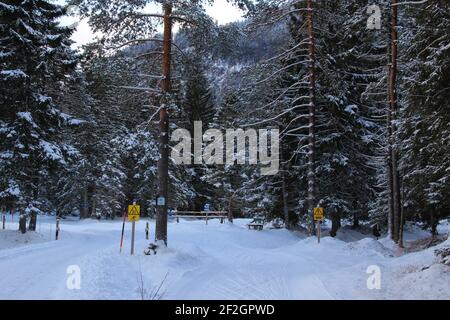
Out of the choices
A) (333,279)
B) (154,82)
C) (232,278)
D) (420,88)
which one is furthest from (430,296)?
(154,82)

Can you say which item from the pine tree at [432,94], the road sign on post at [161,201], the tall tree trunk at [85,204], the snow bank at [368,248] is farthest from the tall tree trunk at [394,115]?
the tall tree trunk at [85,204]

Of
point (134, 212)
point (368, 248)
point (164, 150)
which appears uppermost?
point (164, 150)

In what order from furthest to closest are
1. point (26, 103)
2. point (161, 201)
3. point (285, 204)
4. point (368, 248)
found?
1. point (285, 204)
2. point (26, 103)
3. point (368, 248)
4. point (161, 201)

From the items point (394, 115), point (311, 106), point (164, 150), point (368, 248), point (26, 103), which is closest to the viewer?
point (164, 150)

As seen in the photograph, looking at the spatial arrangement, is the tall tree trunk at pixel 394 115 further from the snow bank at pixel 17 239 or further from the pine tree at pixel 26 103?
the snow bank at pixel 17 239

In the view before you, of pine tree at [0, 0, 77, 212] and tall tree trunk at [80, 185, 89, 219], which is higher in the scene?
pine tree at [0, 0, 77, 212]

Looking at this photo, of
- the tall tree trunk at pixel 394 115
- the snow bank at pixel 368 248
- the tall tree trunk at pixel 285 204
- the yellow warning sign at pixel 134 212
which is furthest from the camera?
the tall tree trunk at pixel 285 204

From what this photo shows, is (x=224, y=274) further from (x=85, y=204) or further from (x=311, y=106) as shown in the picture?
(x=85, y=204)

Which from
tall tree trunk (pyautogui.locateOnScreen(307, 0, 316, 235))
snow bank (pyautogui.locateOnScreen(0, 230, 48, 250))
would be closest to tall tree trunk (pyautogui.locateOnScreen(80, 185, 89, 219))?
snow bank (pyautogui.locateOnScreen(0, 230, 48, 250))

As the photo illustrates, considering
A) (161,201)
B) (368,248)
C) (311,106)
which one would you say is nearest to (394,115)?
(311,106)

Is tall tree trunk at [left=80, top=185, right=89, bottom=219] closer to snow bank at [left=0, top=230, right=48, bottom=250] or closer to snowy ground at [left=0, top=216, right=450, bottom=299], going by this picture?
snow bank at [left=0, top=230, right=48, bottom=250]

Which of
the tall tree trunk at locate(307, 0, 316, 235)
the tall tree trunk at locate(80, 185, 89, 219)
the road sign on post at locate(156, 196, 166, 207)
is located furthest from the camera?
the tall tree trunk at locate(80, 185, 89, 219)

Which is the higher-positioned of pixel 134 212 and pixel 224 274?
pixel 134 212

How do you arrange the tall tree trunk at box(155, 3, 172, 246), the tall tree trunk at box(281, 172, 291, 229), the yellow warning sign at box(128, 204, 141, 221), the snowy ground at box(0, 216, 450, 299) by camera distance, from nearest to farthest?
the snowy ground at box(0, 216, 450, 299), the yellow warning sign at box(128, 204, 141, 221), the tall tree trunk at box(155, 3, 172, 246), the tall tree trunk at box(281, 172, 291, 229)
